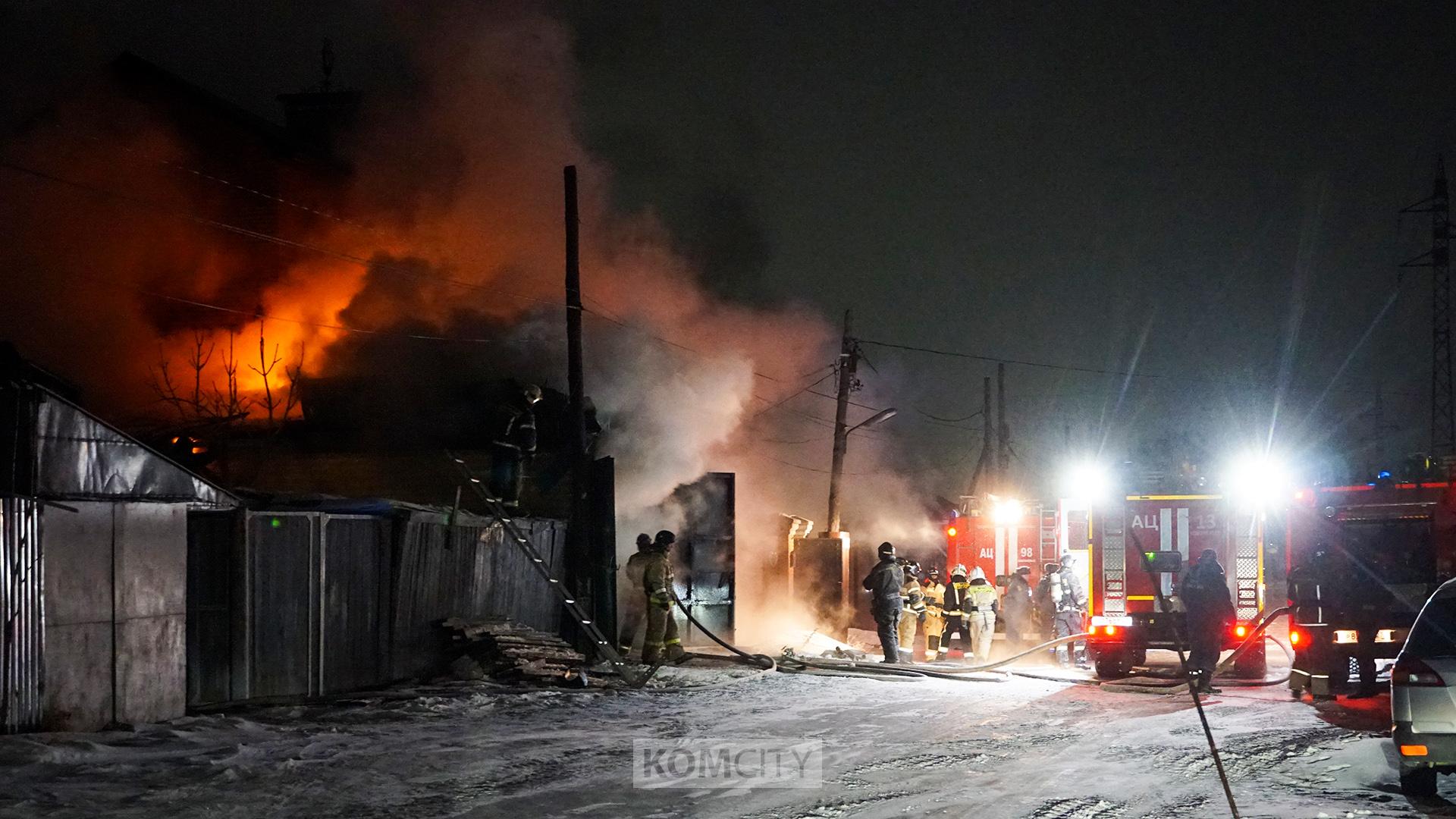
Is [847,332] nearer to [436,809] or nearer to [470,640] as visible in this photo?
[470,640]

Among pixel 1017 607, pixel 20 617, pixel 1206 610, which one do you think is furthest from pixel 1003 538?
pixel 20 617

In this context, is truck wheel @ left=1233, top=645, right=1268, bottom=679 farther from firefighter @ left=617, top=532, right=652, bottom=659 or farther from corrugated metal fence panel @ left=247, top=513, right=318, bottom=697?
corrugated metal fence panel @ left=247, top=513, right=318, bottom=697

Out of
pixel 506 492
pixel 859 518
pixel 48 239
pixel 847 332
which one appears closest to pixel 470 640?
pixel 506 492

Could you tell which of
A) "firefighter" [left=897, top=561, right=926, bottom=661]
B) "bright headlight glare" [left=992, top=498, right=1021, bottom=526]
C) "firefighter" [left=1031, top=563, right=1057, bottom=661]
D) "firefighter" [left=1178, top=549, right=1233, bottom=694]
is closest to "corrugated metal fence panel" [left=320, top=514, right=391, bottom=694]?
"firefighter" [left=897, top=561, right=926, bottom=661]

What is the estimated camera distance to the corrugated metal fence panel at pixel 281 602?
12.3m

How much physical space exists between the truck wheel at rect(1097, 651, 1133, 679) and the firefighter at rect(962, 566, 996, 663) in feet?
12.4

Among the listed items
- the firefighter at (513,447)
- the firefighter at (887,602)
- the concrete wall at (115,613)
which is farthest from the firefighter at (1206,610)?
the concrete wall at (115,613)

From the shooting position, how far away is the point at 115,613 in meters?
10.8

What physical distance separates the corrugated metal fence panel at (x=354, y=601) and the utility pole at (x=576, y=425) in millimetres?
3474

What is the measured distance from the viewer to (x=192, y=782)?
8234mm

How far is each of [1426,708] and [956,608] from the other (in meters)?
12.9

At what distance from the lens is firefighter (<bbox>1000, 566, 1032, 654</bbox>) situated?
1945 centimetres

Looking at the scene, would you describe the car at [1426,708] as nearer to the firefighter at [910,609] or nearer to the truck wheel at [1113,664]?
the truck wheel at [1113,664]

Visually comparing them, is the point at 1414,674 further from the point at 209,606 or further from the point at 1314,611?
the point at 209,606
